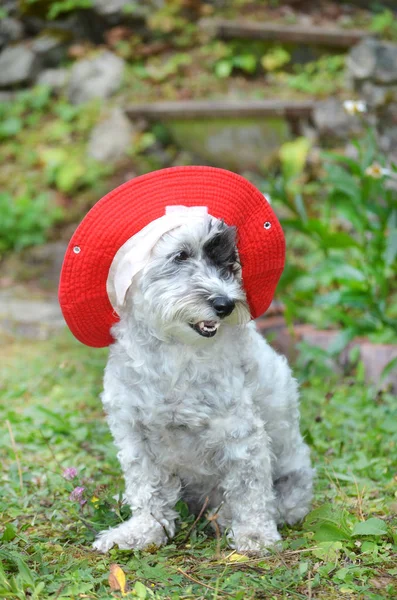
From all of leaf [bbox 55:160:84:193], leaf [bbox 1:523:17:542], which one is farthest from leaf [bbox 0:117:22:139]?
leaf [bbox 1:523:17:542]

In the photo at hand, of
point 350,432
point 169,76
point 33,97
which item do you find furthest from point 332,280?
point 33,97

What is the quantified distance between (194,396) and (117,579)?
2.20ft

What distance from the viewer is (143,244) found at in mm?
2709

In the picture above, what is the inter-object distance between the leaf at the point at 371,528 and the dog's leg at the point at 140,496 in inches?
28.2

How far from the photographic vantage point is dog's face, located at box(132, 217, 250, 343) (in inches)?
104

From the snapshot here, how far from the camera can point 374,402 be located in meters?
4.50

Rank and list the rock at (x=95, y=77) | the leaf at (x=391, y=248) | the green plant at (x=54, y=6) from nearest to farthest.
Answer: the leaf at (x=391, y=248)
the rock at (x=95, y=77)
the green plant at (x=54, y=6)

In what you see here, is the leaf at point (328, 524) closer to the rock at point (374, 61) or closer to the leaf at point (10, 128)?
the rock at point (374, 61)

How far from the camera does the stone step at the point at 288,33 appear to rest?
28.7ft

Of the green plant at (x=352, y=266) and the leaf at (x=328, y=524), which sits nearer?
the leaf at (x=328, y=524)

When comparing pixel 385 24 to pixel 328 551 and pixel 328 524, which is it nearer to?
pixel 328 524

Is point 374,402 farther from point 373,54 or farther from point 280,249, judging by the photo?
point 373,54

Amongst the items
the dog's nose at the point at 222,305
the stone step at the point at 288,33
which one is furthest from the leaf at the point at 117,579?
the stone step at the point at 288,33

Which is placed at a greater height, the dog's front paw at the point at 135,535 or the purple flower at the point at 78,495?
the purple flower at the point at 78,495
